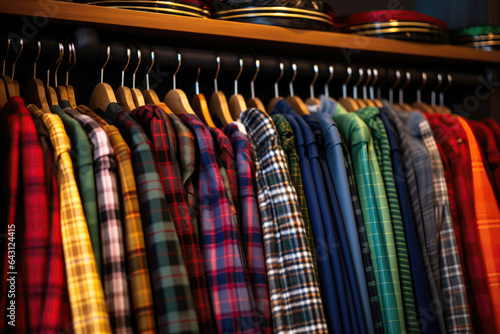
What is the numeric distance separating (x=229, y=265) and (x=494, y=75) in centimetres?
115

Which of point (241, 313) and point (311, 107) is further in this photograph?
point (311, 107)

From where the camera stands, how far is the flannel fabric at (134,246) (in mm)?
858

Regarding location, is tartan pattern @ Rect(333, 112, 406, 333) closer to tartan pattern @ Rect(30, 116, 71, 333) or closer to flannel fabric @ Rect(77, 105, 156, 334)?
flannel fabric @ Rect(77, 105, 156, 334)

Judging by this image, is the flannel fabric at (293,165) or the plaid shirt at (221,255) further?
the flannel fabric at (293,165)

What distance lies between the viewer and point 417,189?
4.01 ft

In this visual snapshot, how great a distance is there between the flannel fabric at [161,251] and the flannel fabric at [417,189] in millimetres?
541

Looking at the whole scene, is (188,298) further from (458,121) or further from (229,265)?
(458,121)

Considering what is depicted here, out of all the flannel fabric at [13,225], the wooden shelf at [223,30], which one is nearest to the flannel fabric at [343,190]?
the wooden shelf at [223,30]

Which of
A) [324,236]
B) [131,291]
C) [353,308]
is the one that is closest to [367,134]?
[324,236]

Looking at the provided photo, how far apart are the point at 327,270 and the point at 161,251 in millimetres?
369

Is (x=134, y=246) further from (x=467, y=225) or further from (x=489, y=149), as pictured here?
(x=489, y=149)

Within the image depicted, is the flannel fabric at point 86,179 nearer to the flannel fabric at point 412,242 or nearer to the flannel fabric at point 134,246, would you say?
the flannel fabric at point 134,246

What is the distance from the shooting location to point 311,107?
1458mm

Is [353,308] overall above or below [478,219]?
below
